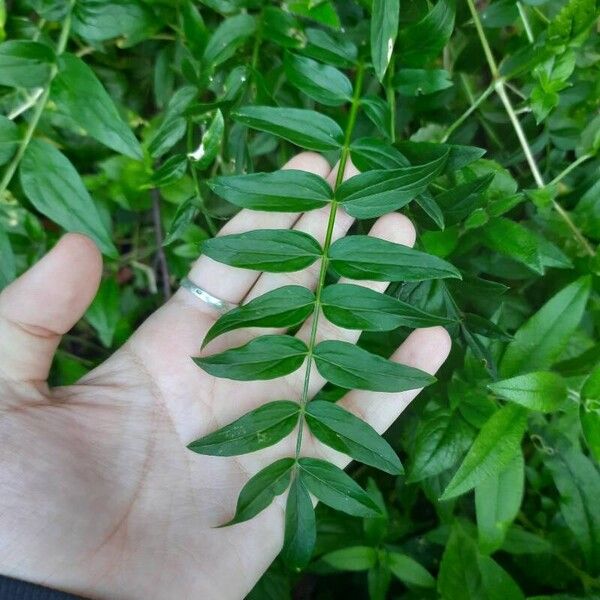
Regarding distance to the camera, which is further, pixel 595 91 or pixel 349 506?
pixel 595 91

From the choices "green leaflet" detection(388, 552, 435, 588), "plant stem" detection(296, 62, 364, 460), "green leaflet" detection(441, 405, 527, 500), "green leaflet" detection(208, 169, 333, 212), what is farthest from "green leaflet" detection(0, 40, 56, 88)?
"green leaflet" detection(388, 552, 435, 588)

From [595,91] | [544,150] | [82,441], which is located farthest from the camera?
[544,150]

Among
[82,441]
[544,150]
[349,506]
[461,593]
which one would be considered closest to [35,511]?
[82,441]

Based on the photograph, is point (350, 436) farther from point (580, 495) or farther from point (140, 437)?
point (580, 495)

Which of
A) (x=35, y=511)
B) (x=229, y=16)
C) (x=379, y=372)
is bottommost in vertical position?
(x=35, y=511)

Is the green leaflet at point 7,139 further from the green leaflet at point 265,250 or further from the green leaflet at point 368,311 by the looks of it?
the green leaflet at point 368,311

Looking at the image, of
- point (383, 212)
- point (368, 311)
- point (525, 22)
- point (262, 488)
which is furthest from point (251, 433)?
point (525, 22)

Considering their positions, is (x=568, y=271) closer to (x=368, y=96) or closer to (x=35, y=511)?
(x=368, y=96)

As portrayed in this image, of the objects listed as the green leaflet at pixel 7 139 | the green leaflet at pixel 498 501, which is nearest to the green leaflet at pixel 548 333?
the green leaflet at pixel 498 501
